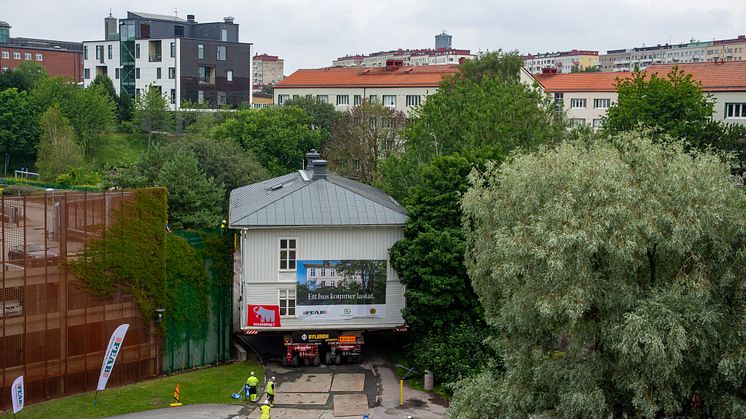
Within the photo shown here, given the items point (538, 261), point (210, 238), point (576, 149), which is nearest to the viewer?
point (538, 261)

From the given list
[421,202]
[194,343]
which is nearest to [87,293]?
[194,343]

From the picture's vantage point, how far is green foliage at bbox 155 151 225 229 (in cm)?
4728

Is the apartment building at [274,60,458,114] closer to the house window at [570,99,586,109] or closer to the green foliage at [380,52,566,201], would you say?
the house window at [570,99,586,109]

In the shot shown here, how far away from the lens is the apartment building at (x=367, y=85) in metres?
92.3

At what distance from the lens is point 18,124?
251 ft

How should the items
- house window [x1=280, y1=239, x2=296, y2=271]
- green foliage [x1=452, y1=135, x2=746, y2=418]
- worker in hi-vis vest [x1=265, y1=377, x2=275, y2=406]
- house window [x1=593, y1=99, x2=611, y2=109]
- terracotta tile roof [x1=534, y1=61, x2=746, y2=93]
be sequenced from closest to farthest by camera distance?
1. green foliage [x1=452, y1=135, x2=746, y2=418]
2. worker in hi-vis vest [x1=265, y1=377, x2=275, y2=406]
3. house window [x1=280, y1=239, x2=296, y2=271]
4. terracotta tile roof [x1=534, y1=61, x2=746, y2=93]
5. house window [x1=593, y1=99, x2=611, y2=109]

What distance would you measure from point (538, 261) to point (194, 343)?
1870 cm

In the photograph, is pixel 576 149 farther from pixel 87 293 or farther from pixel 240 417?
pixel 87 293

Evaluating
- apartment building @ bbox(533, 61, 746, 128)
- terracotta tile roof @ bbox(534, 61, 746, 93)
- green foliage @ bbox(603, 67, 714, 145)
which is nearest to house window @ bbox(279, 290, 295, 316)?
green foliage @ bbox(603, 67, 714, 145)

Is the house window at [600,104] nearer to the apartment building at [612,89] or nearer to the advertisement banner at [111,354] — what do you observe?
the apartment building at [612,89]

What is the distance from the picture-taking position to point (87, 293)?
102 feet

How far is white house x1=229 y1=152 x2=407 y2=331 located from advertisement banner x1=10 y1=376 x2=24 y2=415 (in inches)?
399

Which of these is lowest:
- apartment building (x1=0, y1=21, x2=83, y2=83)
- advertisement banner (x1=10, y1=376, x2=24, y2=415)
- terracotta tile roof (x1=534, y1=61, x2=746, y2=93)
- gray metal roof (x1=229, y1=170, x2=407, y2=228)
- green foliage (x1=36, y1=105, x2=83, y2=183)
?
advertisement banner (x1=10, y1=376, x2=24, y2=415)

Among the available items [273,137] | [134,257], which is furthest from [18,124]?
[134,257]
